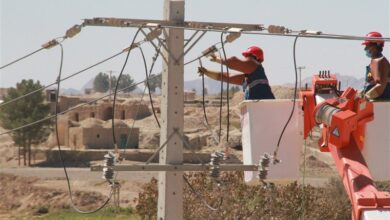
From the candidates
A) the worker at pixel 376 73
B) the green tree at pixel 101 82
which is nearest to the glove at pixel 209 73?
the worker at pixel 376 73

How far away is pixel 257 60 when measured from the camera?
1188 cm

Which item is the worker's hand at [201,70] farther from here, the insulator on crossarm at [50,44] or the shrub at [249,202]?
the shrub at [249,202]

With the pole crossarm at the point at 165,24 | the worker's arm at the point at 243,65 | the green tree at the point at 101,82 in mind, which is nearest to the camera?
the pole crossarm at the point at 165,24

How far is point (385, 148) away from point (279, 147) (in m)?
1.13

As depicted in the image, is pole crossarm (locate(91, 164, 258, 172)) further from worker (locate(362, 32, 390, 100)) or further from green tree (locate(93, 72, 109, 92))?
green tree (locate(93, 72, 109, 92))

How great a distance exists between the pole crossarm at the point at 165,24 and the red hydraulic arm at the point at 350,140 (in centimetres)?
110

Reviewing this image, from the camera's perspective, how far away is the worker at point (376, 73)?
36.7ft

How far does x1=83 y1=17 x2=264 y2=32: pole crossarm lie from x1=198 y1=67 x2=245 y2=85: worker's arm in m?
1.22

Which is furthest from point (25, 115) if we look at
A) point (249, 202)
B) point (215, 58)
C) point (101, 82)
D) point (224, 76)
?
point (101, 82)

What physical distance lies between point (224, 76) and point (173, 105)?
1.72 m

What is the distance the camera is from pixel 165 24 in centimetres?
1023

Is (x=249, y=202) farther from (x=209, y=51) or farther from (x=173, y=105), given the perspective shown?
(x=173, y=105)

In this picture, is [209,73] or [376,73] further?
[209,73]

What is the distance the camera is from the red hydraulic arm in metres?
9.25
